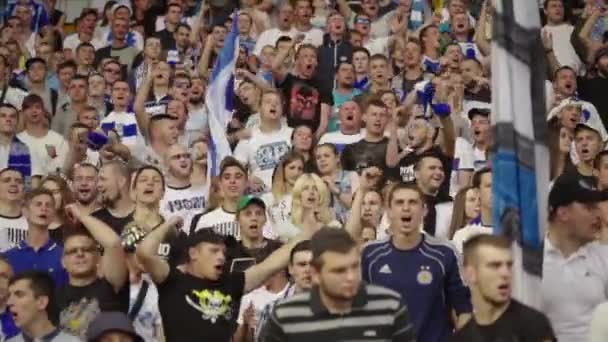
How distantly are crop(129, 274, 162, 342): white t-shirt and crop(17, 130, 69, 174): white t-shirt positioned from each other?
5.07 metres

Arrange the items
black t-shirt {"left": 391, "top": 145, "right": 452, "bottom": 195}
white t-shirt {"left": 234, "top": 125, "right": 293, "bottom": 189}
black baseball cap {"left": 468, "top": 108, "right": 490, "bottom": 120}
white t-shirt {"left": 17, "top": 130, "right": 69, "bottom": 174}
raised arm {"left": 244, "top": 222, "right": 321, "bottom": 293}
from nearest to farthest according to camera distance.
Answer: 1. raised arm {"left": 244, "top": 222, "right": 321, "bottom": 293}
2. black t-shirt {"left": 391, "top": 145, "right": 452, "bottom": 195}
3. white t-shirt {"left": 234, "top": 125, "right": 293, "bottom": 189}
4. black baseball cap {"left": 468, "top": 108, "right": 490, "bottom": 120}
5. white t-shirt {"left": 17, "top": 130, "right": 69, "bottom": 174}

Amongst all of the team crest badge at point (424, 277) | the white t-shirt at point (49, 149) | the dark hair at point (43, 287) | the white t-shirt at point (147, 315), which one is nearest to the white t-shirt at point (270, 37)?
the white t-shirt at point (49, 149)

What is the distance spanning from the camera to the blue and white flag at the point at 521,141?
8.68m

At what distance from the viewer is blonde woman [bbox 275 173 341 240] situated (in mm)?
13195

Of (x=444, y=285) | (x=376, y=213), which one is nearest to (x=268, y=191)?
(x=376, y=213)

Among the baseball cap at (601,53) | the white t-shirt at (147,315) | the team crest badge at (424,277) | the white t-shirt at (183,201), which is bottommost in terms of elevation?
the white t-shirt at (147,315)

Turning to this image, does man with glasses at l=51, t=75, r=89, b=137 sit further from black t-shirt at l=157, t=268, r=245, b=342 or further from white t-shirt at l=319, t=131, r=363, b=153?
black t-shirt at l=157, t=268, r=245, b=342

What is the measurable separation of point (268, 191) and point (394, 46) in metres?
4.89

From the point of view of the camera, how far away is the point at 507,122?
8.75m

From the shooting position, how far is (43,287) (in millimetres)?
10188

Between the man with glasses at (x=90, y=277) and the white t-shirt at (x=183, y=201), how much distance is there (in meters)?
3.16

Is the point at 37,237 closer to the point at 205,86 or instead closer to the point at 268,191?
the point at 268,191

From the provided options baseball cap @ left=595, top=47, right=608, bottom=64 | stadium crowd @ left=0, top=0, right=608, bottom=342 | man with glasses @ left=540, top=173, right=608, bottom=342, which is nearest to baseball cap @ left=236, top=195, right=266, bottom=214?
stadium crowd @ left=0, top=0, right=608, bottom=342

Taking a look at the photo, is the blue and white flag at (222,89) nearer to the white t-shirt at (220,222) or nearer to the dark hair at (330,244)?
the white t-shirt at (220,222)
